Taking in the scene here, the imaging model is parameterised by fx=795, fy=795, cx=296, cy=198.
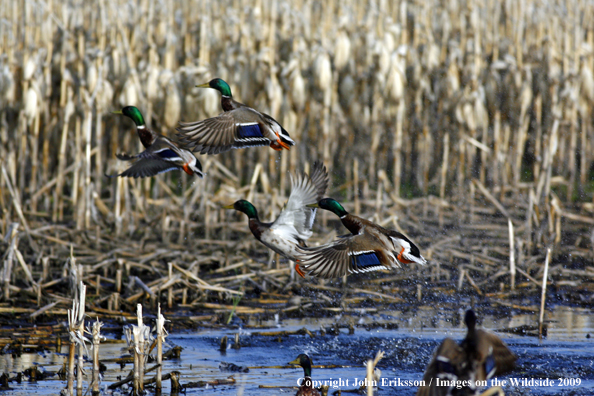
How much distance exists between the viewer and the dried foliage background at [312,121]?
343 inches

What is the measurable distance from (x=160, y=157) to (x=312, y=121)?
679 centimetres

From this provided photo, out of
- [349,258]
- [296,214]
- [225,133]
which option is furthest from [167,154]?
[349,258]

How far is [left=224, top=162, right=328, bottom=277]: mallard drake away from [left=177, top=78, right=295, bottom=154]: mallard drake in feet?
2.07

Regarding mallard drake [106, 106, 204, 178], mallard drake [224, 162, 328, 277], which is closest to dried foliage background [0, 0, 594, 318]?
mallard drake [224, 162, 328, 277]

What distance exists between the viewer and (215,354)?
233 inches

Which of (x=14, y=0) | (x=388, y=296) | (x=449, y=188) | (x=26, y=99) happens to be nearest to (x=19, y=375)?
(x=388, y=296)

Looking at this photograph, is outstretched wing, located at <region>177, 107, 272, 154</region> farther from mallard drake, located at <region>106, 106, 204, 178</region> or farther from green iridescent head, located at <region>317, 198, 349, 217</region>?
green iridescent head, located at <region>317, 198, 349, 217</region>

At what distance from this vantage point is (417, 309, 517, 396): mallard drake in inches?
148

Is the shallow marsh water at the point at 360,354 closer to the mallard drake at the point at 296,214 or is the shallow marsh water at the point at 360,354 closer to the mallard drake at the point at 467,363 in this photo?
the mallard drake at the point at 296,214

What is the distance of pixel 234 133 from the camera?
5.36 metres

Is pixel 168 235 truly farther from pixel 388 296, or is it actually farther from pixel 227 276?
pixel 388 296

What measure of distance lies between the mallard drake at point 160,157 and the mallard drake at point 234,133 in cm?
17

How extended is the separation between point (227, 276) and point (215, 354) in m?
2.17

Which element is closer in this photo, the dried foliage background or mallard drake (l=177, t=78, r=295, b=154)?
mallard drake (l=177, t=78, r=295, b=154)
